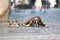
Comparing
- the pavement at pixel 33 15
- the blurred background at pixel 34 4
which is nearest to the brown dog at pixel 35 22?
the pavement at pixel 33 15

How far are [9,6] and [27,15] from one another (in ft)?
0.67

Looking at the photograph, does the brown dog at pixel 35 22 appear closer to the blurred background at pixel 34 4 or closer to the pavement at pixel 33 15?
the pavement at pixel 33 15

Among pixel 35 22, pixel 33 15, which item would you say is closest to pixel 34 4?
pixel 33 15

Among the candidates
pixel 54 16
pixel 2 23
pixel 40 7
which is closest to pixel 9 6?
pixel 2 23

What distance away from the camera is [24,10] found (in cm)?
199

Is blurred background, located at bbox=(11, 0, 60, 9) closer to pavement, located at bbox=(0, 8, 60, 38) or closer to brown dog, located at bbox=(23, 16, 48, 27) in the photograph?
pavement, located at bbox=(0, 8, 60, 38)

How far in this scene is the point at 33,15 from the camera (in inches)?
77.9

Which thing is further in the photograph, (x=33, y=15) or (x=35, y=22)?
(x=33, y=15)

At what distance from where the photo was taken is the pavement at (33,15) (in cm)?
168

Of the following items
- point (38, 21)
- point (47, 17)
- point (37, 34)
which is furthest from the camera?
point (47, 17)

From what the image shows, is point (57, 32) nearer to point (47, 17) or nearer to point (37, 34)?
point (37, 34)

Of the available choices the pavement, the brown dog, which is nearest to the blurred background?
the pavement

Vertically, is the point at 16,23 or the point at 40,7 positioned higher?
the point at 40,7

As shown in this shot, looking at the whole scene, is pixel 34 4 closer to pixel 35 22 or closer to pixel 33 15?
pixel 33 15
